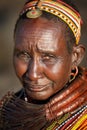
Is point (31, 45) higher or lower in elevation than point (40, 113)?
higher

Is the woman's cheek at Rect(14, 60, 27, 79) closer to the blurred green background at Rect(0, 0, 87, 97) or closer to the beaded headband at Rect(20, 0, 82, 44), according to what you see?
the beaded headband at Rect(20, 0, 82, 44)

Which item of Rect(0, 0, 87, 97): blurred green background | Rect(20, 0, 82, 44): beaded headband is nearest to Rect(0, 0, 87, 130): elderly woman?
Rect(20, 0, 82, 44): beaded headband

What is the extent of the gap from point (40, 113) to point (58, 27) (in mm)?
674

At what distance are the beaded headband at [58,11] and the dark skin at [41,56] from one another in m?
0.06

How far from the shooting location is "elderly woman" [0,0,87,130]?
4.48 meters

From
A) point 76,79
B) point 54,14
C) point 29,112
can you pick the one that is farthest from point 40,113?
point 54,14

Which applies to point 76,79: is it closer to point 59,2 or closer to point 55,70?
point 55,70

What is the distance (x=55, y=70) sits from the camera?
178 inches

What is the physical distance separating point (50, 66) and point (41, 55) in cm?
11

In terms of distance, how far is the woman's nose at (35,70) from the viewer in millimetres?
4461

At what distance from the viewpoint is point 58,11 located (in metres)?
4.51

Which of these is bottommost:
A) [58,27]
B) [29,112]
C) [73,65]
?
[29,112]

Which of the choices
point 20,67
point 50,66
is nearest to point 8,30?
point 20,67

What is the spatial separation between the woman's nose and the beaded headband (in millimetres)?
350
